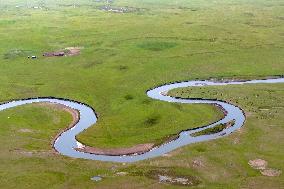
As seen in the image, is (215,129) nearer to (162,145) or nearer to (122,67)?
(162,145)

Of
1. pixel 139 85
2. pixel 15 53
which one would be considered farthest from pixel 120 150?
pixel 15 53

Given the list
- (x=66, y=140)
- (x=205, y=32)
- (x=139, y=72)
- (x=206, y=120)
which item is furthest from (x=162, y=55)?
(x=66, y=140)

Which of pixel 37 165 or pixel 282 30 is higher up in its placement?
pixel 282 30

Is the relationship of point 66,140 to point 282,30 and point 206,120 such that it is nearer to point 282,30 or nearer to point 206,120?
point 206,120

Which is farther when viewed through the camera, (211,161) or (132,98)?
(132,98)

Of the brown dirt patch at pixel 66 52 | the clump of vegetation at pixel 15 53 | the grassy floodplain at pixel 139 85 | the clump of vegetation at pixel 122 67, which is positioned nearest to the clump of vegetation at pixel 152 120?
the grassy floodplain at pixel 139 85

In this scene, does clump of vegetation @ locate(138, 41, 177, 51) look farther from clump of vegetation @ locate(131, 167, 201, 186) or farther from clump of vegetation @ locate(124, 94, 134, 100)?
clump of vegetation @ locate(131, 167, 201, 186)
